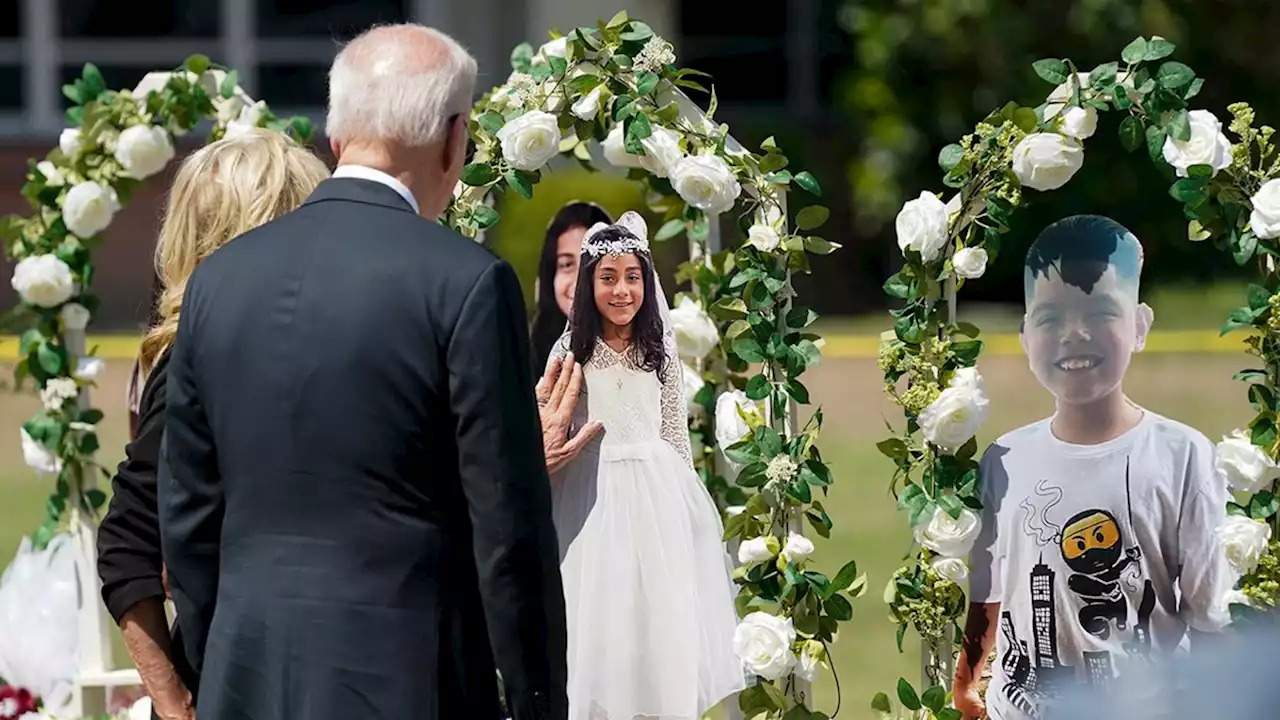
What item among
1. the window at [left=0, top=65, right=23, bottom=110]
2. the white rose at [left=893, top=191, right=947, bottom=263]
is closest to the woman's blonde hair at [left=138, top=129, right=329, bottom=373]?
the white rose at [left=893, top=191, right=947, bottom=263]

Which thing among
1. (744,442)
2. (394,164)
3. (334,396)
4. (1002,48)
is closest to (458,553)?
(334,396)

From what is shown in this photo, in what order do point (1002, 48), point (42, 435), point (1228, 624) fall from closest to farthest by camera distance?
point (1228, 624) < point (42, 435) < point (1002, 48)

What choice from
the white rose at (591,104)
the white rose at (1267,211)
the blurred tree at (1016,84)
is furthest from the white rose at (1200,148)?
the blurred tree at (1016,84)

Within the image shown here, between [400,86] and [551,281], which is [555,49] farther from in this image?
[400,86]

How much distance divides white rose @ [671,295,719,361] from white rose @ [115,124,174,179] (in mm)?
1633

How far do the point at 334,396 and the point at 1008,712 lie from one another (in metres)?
2.11

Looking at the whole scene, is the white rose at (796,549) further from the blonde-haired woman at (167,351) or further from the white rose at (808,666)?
the blonde-haired woman at (167,351)

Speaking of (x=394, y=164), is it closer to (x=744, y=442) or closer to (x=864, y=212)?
(x=744, y=442)

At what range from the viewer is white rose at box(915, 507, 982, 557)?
4.05m

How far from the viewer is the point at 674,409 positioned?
4273 millimetres

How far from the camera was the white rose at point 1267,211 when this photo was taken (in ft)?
13.1

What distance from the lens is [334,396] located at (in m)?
2.69

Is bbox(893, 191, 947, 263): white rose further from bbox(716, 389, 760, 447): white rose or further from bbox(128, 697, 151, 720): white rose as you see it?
bbox(128, 697, 151, 720): white rose

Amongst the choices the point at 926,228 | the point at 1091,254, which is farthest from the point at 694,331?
the point at 1091,254
